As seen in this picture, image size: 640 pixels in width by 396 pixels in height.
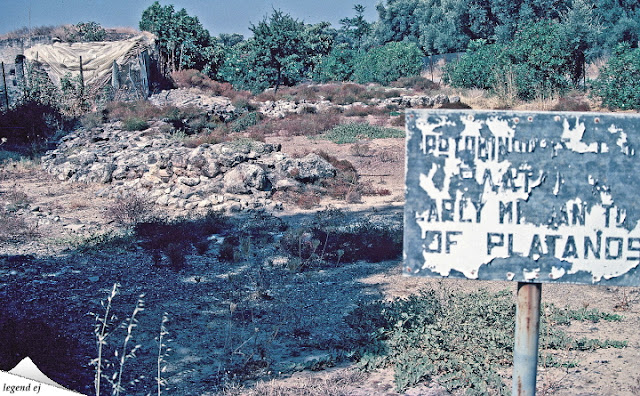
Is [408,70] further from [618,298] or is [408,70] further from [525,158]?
[525,158]

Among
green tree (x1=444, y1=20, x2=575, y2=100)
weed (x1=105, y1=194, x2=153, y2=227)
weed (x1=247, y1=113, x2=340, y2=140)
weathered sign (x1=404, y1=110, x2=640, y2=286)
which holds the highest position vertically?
green tree (x1=444, y1=20, x2=575, y2=100)

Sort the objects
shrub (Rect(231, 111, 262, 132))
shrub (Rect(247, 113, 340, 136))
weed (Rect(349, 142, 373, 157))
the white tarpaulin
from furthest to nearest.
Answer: the white tarpaulin → shrub (Rect(231, 111, 262, 132)) → shrub (Rect(247, 113, 340, 136)) → weed (Rect(349, 142, 373, 157))

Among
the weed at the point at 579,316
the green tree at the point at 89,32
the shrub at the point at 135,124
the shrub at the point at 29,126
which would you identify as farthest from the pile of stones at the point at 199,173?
the green tree at the point at 89,32

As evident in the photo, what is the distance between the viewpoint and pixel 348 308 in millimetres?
5516

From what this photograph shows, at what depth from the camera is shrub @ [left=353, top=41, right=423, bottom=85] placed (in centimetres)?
3741

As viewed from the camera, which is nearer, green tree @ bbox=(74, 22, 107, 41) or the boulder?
the boulder

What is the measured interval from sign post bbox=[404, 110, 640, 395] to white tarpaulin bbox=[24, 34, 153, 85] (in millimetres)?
25229

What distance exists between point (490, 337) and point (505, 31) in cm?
4685

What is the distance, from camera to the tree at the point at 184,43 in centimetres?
3378

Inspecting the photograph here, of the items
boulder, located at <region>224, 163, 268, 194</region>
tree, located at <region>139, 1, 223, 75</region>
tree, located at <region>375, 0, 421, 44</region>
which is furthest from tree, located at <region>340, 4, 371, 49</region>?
boulder, located at <region>224, 163, 268, 194</region>

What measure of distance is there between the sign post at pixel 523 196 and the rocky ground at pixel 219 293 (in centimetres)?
158

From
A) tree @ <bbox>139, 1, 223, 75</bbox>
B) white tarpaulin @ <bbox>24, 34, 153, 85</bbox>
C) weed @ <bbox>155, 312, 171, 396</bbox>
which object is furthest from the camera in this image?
tree @ <bbox>139, 1, 223, 75</bbox>

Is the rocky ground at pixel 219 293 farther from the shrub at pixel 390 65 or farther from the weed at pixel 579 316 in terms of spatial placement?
the shrub at pixel 390 65

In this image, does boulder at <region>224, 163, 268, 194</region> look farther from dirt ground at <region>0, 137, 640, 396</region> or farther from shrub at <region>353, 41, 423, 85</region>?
shrub at <region>353, 41, 423, 85</region>
